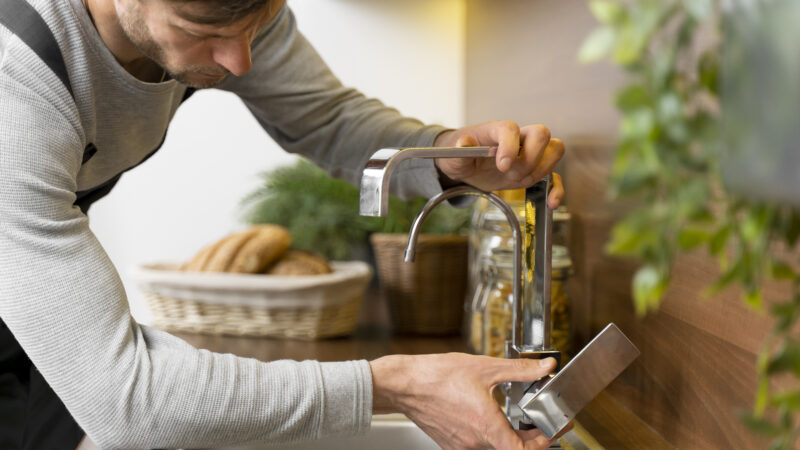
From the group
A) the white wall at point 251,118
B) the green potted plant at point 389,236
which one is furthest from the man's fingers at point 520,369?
the white wall at point 251,118

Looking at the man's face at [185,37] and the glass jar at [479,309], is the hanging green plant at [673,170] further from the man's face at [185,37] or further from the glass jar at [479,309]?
the glass jar at [479,309]

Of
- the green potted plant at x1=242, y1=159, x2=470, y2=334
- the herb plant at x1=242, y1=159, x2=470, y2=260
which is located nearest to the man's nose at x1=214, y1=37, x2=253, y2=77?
the green potted plant at x1=242, y1=159, x2=470, y2=334

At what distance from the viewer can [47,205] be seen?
680 millimetres

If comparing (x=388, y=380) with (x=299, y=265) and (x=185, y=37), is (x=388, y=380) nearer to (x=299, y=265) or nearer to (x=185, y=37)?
(x=185, y=37)

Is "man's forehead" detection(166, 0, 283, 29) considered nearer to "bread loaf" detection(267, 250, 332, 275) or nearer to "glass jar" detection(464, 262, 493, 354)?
"glass jar" detection(464, 262, 493, 354)

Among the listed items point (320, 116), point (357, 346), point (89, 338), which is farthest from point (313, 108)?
point (89, 338)

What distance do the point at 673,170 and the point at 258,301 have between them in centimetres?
127

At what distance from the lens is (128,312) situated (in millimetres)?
712

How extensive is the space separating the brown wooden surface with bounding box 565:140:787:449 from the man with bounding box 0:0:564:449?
0.13 m

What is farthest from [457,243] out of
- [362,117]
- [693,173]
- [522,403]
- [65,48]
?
[693,173]

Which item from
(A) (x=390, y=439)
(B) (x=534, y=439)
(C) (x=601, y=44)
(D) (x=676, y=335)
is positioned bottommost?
(A) (x=390, y=439)

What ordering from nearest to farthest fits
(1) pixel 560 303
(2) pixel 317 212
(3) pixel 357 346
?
(1) pixel 560 303 < (3) pixel 357 346 < (2) pixel 317 212

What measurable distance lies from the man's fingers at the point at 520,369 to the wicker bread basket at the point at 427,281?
2.27 feet

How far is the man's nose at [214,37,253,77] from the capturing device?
0.78 m
